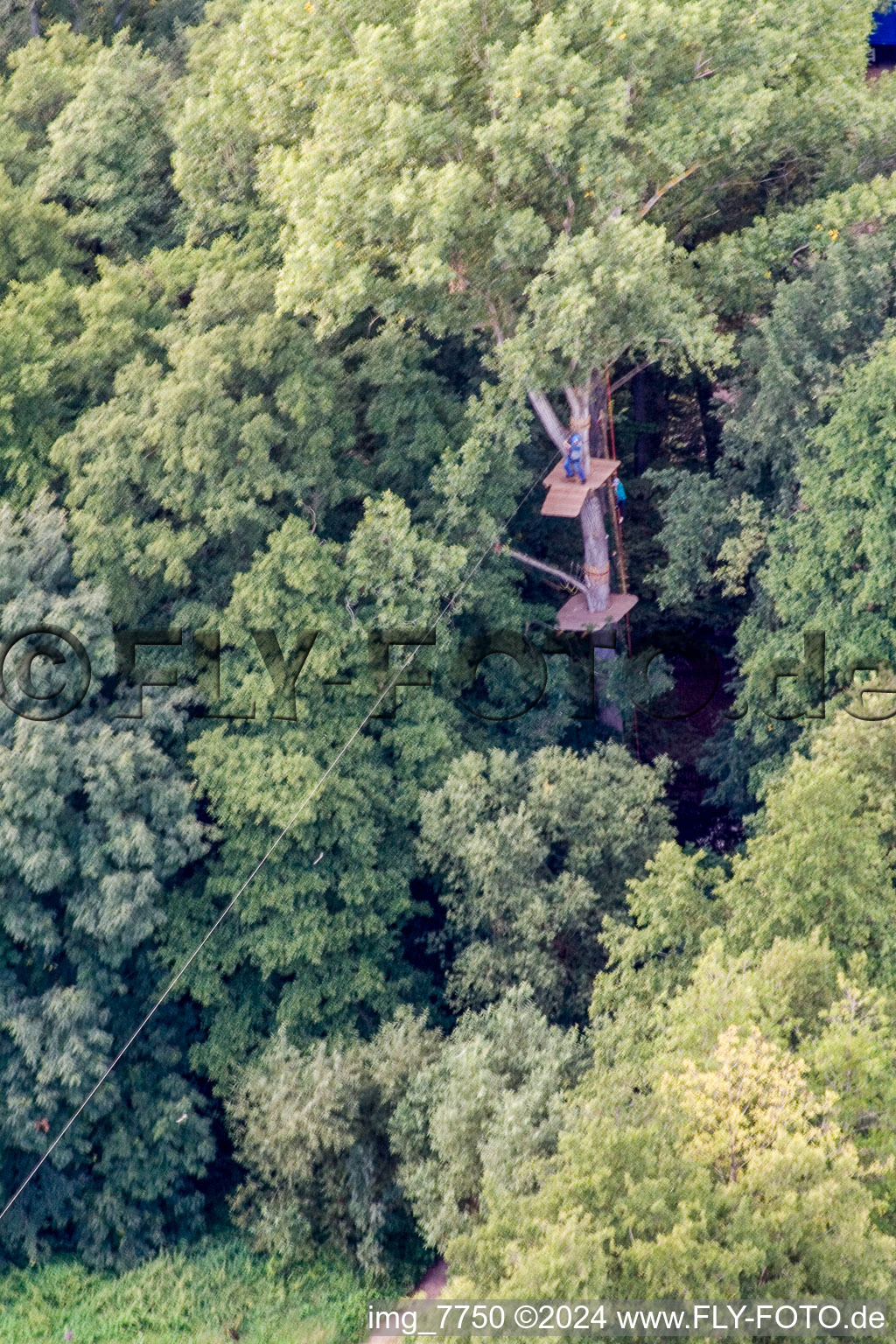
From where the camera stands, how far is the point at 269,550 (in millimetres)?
29547

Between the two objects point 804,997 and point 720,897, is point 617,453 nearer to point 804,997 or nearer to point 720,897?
point 720,897

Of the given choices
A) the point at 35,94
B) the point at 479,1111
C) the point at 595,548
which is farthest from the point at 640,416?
the point at 479,1111

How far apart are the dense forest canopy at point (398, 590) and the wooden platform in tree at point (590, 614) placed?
57 centimetres

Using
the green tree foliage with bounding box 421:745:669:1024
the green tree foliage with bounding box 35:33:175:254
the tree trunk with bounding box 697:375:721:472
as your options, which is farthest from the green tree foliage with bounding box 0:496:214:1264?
the tree trunk with bounding box 697:375:721:472

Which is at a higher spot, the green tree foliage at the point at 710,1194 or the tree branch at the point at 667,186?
the tree branch at the point at 667,186

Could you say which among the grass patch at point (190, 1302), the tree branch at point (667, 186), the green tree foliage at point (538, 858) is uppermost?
the tree branch at point (667, 186)

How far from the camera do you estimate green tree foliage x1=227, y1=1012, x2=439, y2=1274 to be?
87.0 ft

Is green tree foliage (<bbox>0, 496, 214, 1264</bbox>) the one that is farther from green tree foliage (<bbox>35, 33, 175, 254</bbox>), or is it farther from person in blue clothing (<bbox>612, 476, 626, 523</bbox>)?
person in blue clothing (<bbox>612, 476, 626, 523</bbox>)

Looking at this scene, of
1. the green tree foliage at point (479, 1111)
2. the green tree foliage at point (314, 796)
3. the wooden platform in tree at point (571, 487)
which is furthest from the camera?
the wooden platform in tree at point (571, 487)

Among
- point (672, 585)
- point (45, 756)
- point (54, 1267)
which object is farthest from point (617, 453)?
point (54, 1267)

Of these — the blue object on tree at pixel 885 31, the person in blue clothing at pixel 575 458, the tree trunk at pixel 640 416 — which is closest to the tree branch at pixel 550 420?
the person in blue clothing at pixel 575 458

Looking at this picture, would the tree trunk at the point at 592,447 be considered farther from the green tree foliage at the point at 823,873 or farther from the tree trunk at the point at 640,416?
the green tree foliage at the point at 823,873

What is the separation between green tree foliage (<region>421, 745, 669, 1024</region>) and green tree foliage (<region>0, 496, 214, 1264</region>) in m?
4.54

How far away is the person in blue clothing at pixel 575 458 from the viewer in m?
28.9
